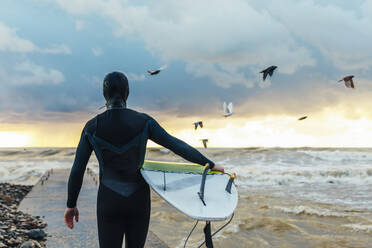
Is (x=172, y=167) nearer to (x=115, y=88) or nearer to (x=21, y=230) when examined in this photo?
(x=115, y=88)

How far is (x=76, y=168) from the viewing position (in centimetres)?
255

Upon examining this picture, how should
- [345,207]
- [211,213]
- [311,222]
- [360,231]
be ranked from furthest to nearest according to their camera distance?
[345,207] < [311,222] < [360,231] < [211,213]

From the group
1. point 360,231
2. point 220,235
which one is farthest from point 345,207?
point 220,235

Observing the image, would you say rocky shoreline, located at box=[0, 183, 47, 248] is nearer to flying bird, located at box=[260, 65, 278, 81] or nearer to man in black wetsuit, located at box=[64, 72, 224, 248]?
man in black wetsuit, located at box=[64, 72, 224, 248]

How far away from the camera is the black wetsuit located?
244 centimetres

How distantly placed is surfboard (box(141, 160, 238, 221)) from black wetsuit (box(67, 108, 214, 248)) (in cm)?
11

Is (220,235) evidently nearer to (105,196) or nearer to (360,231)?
(360,231)

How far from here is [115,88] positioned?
2.49m

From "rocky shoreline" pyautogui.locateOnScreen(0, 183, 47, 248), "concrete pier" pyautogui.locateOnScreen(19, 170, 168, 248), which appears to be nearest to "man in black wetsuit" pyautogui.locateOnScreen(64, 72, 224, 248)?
"concrete pier" pyautogui.locateOnScreen(19, 170, 168, 248)

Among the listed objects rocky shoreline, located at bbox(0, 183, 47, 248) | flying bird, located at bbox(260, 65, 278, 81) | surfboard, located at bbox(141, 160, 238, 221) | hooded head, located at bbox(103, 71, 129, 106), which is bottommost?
rocky shoreline, located at bbox(0, 183, 47, 248)

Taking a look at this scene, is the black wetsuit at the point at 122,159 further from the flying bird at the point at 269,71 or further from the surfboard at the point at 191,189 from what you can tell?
the flying bird at the point at 269,71

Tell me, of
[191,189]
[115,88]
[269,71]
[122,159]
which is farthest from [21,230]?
[269,71]

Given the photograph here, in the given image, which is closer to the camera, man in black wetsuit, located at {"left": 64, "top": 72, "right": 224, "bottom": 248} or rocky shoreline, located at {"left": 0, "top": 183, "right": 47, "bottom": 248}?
man in black wetsuit, located at {"left": 64, "top": 72, "right": 224, "bottom": 248}

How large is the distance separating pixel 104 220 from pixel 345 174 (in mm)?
21069
